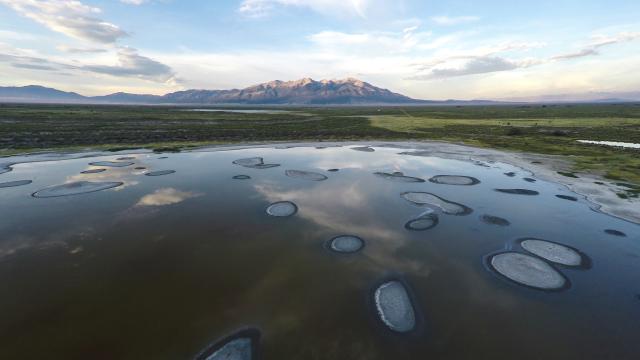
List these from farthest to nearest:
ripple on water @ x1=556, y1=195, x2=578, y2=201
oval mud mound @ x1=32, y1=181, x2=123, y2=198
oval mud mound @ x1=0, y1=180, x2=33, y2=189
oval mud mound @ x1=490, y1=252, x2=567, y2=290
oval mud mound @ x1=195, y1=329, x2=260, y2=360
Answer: oval mud mound @ x1=0, y1=180, x2=33, y2=189 → ripple on water @ x1=556, y1=195, x2=578, y2=201 → oval mud mound @ x1=32, y1=181, x2=123, y2=198 → oval mud mound @ x1=490, y1=252, x2=567, y2=290 → oval mud mound @ x1=195, y1=329, x2=260, y2=360

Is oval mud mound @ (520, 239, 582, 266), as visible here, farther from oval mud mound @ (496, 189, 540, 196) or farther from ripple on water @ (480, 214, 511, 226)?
oval mud mound @ (496, 189, 540, 196)

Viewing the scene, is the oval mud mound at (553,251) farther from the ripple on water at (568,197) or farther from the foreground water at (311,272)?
the ripple on water at (568,197)

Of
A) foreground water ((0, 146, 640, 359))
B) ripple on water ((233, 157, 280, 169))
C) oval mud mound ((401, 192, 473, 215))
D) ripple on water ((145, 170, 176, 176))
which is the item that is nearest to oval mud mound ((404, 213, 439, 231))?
foreground water ((0, 146, 640, 359))

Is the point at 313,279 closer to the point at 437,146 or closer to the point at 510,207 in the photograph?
the point at 510,207

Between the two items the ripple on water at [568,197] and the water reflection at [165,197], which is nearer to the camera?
the water reflection at [165,197]

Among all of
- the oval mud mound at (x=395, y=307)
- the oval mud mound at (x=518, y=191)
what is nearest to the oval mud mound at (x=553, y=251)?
the oval mud mound at (x=395, y=307)

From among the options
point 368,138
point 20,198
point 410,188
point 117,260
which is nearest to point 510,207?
point 410,188
